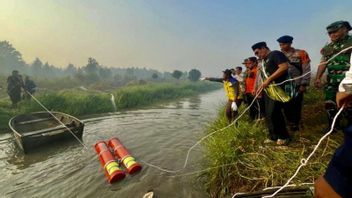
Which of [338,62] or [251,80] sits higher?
[338,62]

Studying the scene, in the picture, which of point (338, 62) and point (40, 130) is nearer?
point (338, 62)

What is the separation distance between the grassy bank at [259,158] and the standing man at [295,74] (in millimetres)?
355

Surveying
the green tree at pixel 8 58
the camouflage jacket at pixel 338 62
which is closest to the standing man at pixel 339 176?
the camouflage jacket at pixel 338 62

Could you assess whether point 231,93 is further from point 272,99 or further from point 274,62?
point 274,62

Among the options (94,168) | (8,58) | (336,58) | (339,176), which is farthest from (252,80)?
(8,58)

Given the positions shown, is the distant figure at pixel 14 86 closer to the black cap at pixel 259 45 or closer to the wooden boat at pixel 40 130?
the wooden boat at pixel 40 130

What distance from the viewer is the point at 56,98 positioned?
17828 millimetres

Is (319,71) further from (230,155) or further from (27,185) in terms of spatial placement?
(27,185)

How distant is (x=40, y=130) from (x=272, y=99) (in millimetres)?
8805

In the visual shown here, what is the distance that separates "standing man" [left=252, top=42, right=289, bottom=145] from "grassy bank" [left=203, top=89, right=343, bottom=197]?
279 mm

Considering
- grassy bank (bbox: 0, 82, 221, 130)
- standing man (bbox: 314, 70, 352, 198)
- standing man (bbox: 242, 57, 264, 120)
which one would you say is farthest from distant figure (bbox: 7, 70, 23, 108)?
standing man (bbox: 314, 70, 352, 198)

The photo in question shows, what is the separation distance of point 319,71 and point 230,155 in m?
2.81

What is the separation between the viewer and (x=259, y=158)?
484cm

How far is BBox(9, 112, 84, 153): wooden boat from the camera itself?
29.8ft
